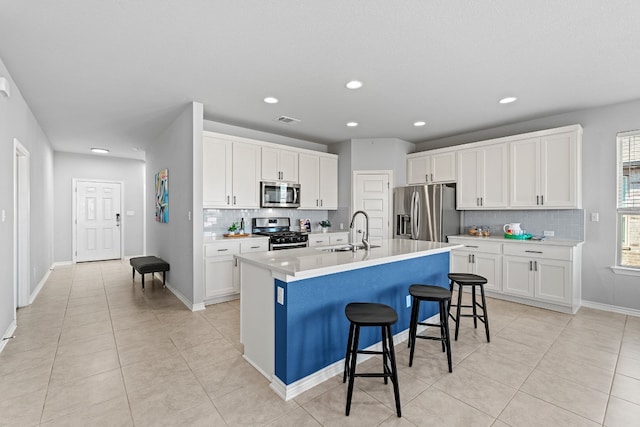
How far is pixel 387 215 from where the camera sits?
18.6 ft

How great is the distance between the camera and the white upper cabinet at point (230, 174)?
430 cm

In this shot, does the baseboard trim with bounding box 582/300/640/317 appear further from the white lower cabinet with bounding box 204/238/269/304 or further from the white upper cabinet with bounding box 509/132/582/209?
the white lower cabinet with bounding box 204/238/269/304

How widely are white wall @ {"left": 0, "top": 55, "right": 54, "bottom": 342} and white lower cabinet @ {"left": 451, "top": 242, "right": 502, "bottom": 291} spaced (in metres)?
5.61

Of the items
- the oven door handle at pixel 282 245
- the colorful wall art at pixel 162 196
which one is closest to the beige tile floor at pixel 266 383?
the oven door handle at pixel 282 245

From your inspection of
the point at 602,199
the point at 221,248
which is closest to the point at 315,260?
the point at 221,248

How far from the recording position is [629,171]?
3.78 meters

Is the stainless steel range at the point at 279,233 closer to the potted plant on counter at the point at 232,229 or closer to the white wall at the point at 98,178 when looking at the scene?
the potted plant on counter at the point at 232,229

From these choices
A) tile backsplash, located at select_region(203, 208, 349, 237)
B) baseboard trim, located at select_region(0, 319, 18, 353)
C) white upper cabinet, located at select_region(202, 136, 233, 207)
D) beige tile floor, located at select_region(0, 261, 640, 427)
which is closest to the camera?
beige tile floor, located at select_region(0, 261, 640, 427)

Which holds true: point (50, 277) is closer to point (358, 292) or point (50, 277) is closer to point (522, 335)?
point (358, 292)

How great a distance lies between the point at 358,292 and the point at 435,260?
52.4 inches

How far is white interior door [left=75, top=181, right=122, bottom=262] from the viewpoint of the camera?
7230 mm

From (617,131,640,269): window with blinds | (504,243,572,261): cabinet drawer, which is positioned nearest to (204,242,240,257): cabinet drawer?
(504,243,572,261): cabinet drawer

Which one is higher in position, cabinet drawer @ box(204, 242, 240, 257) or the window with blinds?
the window with blinds

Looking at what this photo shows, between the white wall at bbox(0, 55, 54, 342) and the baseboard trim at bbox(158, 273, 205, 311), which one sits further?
the baseboard trim at bbox(158, 273, 205, 311)
